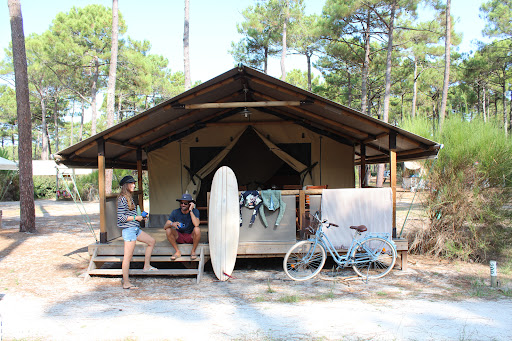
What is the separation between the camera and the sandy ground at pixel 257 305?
3.52 metres

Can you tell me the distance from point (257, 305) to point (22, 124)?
7.60m

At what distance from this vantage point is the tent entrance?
8391 millimetres

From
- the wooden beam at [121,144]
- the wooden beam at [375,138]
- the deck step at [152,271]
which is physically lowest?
the deck step at [152,271]

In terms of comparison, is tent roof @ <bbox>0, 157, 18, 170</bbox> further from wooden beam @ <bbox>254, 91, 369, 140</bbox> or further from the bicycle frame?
the bicycle frame

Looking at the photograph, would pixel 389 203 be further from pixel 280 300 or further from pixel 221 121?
pixel 221 121

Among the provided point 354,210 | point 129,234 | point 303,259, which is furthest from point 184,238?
point 354,210

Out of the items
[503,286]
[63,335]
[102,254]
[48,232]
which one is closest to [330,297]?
[503,286]

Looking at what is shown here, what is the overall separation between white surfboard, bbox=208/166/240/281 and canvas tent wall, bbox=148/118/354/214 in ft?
9.04

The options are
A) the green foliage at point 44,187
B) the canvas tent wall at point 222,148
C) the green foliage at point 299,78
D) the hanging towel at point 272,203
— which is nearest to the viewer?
the hanging towel at point 272,203

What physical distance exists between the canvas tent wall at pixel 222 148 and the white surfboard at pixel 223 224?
2.76 m

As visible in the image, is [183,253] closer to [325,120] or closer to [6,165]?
[325,120]

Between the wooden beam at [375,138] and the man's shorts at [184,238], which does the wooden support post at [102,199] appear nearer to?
the man's shorts at [184,238]

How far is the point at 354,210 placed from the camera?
586 centimetres

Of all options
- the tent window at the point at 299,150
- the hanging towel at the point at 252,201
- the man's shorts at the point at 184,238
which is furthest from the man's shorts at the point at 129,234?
the tent window at the point at 299,150
